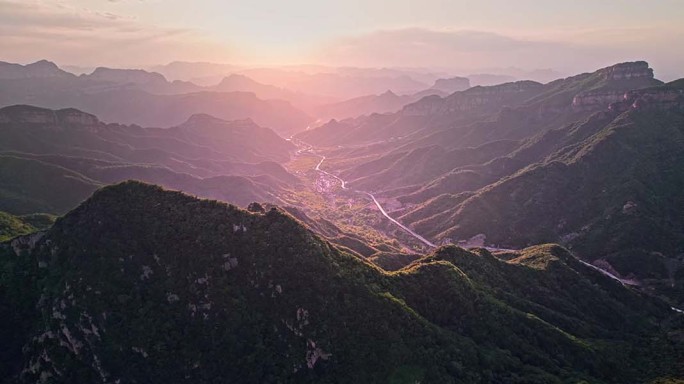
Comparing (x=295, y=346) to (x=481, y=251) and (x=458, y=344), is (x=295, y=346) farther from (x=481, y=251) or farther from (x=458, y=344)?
(x=481, y=251)

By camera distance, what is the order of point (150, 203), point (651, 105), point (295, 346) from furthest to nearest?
1. point (651, 105)
2. point (150, 203)
3. point (295, 346)

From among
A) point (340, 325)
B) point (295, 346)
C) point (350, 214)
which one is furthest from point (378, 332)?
point (350, 214)

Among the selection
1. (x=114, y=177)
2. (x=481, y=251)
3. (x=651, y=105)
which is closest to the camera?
(x=481, y=251)

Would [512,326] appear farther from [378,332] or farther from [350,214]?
[350,214]

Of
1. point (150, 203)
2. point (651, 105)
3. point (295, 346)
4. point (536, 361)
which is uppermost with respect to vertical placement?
point (651, 105)

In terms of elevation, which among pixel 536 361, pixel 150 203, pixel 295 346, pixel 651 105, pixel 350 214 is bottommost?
pixel 350 214

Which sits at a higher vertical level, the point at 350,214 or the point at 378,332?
the point at 378,332

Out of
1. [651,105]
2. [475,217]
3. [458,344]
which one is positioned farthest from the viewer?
[651,105]

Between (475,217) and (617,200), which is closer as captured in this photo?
(617,200)

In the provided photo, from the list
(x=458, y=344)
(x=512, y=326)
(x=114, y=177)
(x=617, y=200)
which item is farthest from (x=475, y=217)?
(x=114, y=177)
